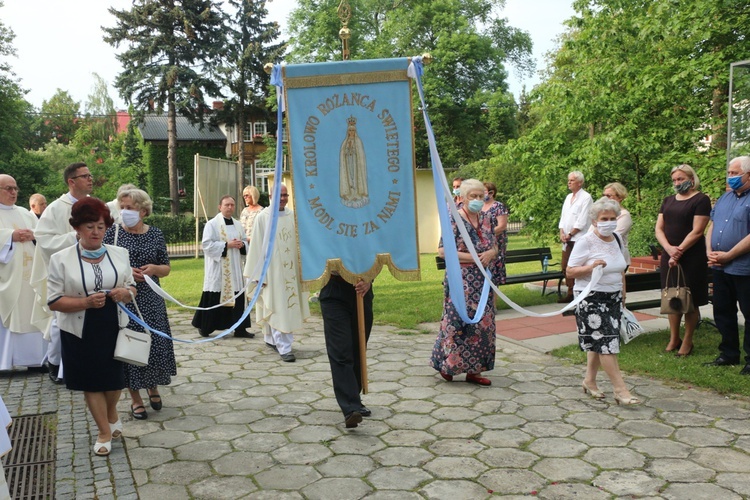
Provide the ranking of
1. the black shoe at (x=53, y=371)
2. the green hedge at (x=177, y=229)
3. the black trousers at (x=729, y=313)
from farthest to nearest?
1. the green hedge at (x=177, y=229)
2. the black shoe at (x=53, y=371)
3. the black trousers at (x=729, y=313)

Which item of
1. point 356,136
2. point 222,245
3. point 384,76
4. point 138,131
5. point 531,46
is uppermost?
point 531,46

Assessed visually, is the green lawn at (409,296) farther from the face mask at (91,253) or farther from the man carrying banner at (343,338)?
the face mask at (91,253)

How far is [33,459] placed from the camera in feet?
15.5

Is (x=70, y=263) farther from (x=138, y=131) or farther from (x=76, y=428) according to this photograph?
(x=138, y=131)

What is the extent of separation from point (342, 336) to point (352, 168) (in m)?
1.27

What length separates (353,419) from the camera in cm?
490

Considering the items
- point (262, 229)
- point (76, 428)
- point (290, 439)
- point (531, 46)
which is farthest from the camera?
point (531, 46)

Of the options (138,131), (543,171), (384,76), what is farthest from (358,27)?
(384,76)

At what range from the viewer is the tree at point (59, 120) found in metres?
68.1

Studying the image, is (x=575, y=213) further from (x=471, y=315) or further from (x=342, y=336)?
(x=342, y=336)

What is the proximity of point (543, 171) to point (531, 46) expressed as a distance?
32351 millimetres

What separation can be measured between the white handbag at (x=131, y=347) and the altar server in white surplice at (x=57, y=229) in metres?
1.23

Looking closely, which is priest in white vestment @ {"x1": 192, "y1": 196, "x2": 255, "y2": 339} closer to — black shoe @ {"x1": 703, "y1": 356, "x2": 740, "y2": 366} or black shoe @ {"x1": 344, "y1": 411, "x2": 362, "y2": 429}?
black shoe @ {"x1": 344, "y1": 411, "x2": 362, "y2": 429}

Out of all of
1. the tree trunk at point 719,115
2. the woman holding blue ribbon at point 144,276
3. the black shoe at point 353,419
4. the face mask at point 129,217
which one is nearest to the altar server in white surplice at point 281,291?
the woman holding blue ribbon at point 144,276
